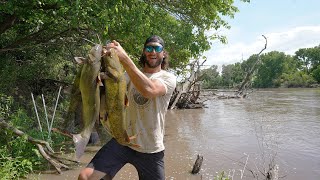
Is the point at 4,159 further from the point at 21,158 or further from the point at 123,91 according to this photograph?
the point at 123,91

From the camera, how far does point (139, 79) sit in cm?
321

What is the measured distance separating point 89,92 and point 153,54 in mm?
1018

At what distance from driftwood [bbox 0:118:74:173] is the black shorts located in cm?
462

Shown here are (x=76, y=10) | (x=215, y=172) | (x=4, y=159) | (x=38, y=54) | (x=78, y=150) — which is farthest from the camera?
(x=38, y=54)

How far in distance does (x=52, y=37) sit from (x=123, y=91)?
9.85 m

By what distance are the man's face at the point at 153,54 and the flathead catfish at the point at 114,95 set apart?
68 cm

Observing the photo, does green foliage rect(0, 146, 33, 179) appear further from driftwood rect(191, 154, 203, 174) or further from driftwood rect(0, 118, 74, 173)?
driftwood rect(191, 154, 203, 174)

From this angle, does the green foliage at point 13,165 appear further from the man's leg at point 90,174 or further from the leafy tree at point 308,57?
the leafy tree at point 308,57

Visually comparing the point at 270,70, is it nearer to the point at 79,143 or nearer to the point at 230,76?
the point at 230,76

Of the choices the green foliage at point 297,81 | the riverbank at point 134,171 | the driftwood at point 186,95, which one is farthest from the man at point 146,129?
the green foliage at point 297,81

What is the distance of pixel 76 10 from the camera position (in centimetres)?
806

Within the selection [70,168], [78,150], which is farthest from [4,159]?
[78,150]

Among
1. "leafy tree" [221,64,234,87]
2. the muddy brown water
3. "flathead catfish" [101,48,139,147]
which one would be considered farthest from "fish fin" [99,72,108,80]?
"leafy tree" [221,64,234,87]

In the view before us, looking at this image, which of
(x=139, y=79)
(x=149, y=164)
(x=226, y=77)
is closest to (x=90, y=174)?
(x=149, y=164)
